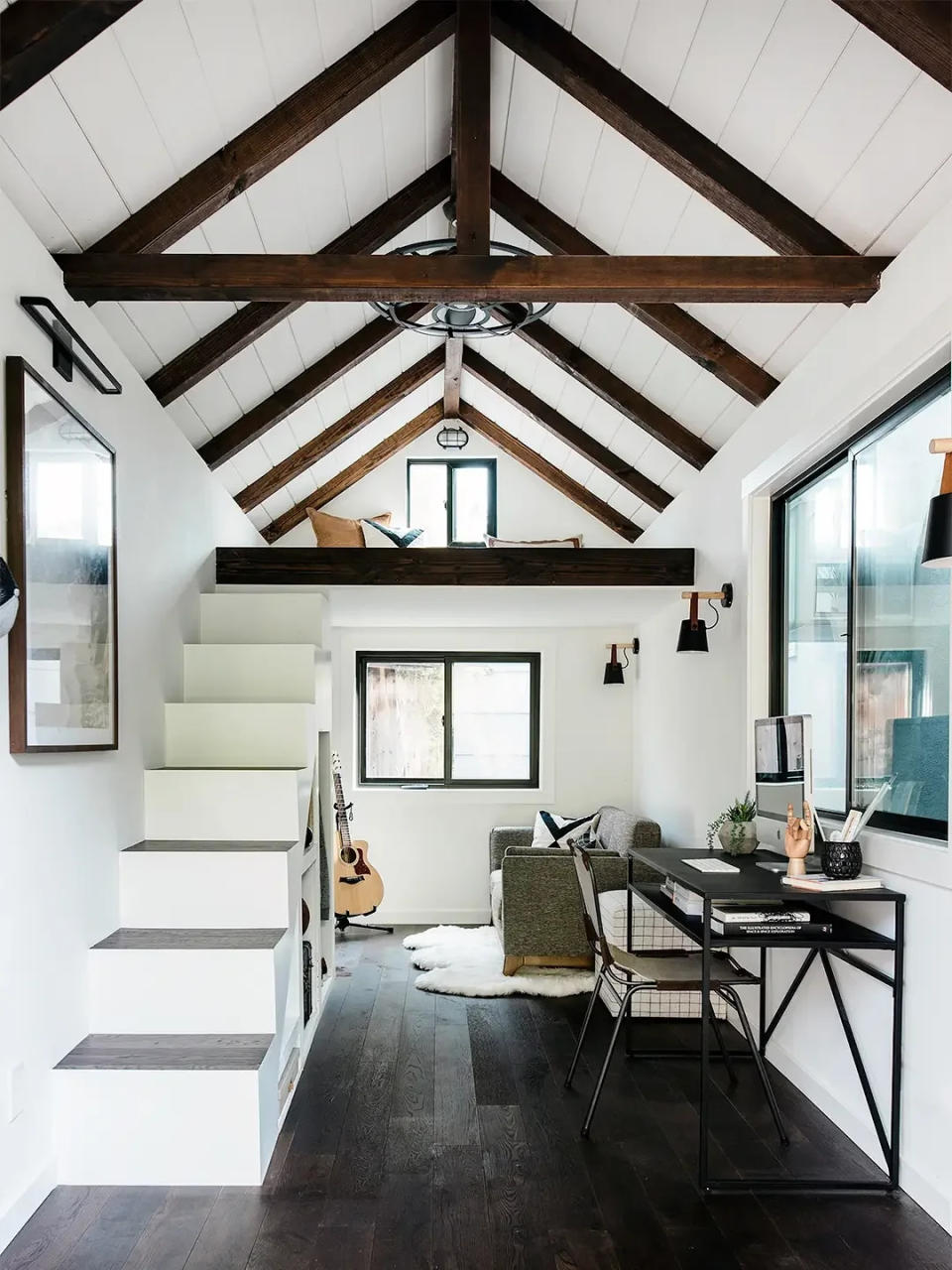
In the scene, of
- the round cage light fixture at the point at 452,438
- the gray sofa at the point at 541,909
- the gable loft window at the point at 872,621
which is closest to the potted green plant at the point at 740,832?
the gable loft window at the point at 872,621

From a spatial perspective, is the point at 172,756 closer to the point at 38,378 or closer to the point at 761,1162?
the point at 38,378

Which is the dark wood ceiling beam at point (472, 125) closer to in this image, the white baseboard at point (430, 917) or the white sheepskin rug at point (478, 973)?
the white sheepskin rug at point (478, 973)

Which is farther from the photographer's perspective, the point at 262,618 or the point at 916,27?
the point at 262,618

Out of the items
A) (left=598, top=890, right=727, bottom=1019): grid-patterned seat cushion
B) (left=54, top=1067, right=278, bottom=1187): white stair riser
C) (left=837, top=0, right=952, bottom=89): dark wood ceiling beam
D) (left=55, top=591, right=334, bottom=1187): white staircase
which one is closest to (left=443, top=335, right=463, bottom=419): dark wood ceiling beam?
(left=55, top=591, right=334, bottom=1187): white staircase

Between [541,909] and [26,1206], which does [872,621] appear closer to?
[541,909]

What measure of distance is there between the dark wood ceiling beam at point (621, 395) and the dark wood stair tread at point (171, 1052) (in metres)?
3.24

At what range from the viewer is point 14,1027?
2.69m

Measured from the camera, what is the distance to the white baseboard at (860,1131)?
9.00 feet

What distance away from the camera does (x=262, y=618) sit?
194 inches

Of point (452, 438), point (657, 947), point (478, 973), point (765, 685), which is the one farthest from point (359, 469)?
point (657, 947)

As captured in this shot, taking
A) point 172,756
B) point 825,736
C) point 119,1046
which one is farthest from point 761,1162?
point 172,756

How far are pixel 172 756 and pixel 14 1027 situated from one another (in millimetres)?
1710

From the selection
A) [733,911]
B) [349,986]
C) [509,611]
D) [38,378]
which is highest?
[38,378]

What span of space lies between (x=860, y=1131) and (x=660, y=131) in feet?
10.5
